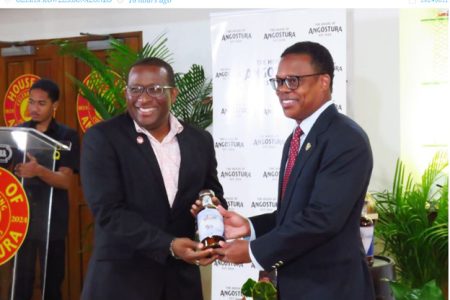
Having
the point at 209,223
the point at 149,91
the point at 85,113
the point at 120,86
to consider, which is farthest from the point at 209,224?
the point at 85,113

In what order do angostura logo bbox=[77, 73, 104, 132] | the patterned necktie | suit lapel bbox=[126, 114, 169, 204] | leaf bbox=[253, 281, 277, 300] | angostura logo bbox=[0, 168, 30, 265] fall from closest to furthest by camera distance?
the patterned necktie → suit lapel bbox=[126, 114, 169, 204] → leaf bbox=[253, 281, 277, 300] → angostura logo bbox=[0, 168, 30, 265] → angostura logo bbox=[77, 73, 104, 132]

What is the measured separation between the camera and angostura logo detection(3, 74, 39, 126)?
669 centimetres

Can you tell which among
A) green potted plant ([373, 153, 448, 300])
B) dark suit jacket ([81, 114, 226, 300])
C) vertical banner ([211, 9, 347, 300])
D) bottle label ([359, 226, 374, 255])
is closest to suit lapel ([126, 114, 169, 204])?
dark suit jacket ([81, 114, 226, 300])

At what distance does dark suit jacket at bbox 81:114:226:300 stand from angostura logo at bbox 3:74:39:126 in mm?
4220

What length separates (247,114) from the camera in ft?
16.2

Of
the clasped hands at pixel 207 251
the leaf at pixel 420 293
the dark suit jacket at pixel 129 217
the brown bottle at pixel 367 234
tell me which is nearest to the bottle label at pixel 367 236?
the brown bottle at pixel 367 234

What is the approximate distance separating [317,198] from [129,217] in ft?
2.35

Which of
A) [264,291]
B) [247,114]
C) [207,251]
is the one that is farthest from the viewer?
[247,114]

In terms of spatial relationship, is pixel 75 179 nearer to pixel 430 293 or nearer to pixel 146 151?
pixel 146 151

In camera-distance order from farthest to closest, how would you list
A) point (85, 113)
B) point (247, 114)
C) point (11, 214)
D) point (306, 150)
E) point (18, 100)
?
point (18, 100) < point (85, 113) < point (247, 114) < point (11, 214) < point (306, 150)

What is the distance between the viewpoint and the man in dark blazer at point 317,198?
7.68ft

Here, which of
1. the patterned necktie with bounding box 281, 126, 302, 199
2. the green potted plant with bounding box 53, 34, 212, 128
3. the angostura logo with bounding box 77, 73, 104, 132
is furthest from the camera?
the angostura logo with bounding box 77, 73, 104, 132

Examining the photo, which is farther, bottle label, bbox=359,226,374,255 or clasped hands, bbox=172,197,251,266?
bottle label, bbox=359,226,374,255

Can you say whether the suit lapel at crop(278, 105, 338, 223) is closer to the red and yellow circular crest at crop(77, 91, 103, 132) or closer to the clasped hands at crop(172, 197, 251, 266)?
the clasped hands at crop(172, 197, 251, 266)
